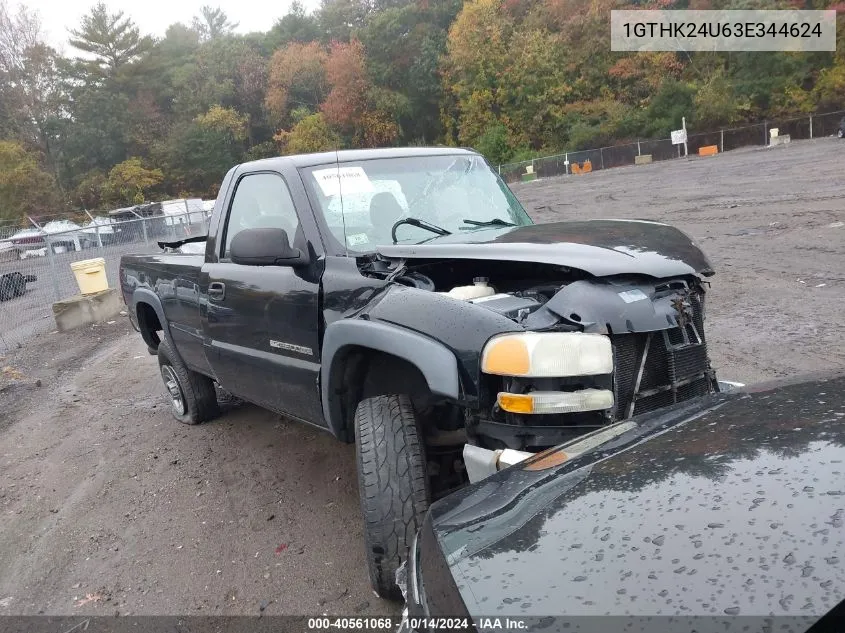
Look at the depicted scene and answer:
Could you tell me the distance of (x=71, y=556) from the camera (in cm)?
375

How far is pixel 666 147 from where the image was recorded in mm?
43562

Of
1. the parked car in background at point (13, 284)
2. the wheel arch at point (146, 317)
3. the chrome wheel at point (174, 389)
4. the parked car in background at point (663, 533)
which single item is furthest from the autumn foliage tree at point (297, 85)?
the parked car in background at point (663, 533)

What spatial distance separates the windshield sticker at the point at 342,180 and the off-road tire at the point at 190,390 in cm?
233

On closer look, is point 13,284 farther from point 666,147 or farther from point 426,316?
point 666,147

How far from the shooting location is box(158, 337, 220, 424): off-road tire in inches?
213

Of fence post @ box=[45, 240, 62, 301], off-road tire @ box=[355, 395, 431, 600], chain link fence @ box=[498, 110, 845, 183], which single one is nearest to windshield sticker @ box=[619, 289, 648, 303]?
off-road tire @ box=[355, 395, 431, 600]

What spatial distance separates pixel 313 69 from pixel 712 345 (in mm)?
65105

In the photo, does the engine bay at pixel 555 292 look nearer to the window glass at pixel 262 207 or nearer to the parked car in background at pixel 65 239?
the window glass at pixel 262 207

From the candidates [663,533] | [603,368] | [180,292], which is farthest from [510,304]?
[180,292]

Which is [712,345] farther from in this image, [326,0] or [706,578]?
[326,0]

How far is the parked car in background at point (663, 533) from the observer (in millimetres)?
1172

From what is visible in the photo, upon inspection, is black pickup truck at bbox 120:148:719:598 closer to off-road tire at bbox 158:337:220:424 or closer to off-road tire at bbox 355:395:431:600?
off-road tire at bbox 355:395:431:600

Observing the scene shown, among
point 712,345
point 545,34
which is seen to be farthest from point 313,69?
point 712,345

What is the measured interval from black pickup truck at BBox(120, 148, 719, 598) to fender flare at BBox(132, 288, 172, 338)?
0.66 metres
